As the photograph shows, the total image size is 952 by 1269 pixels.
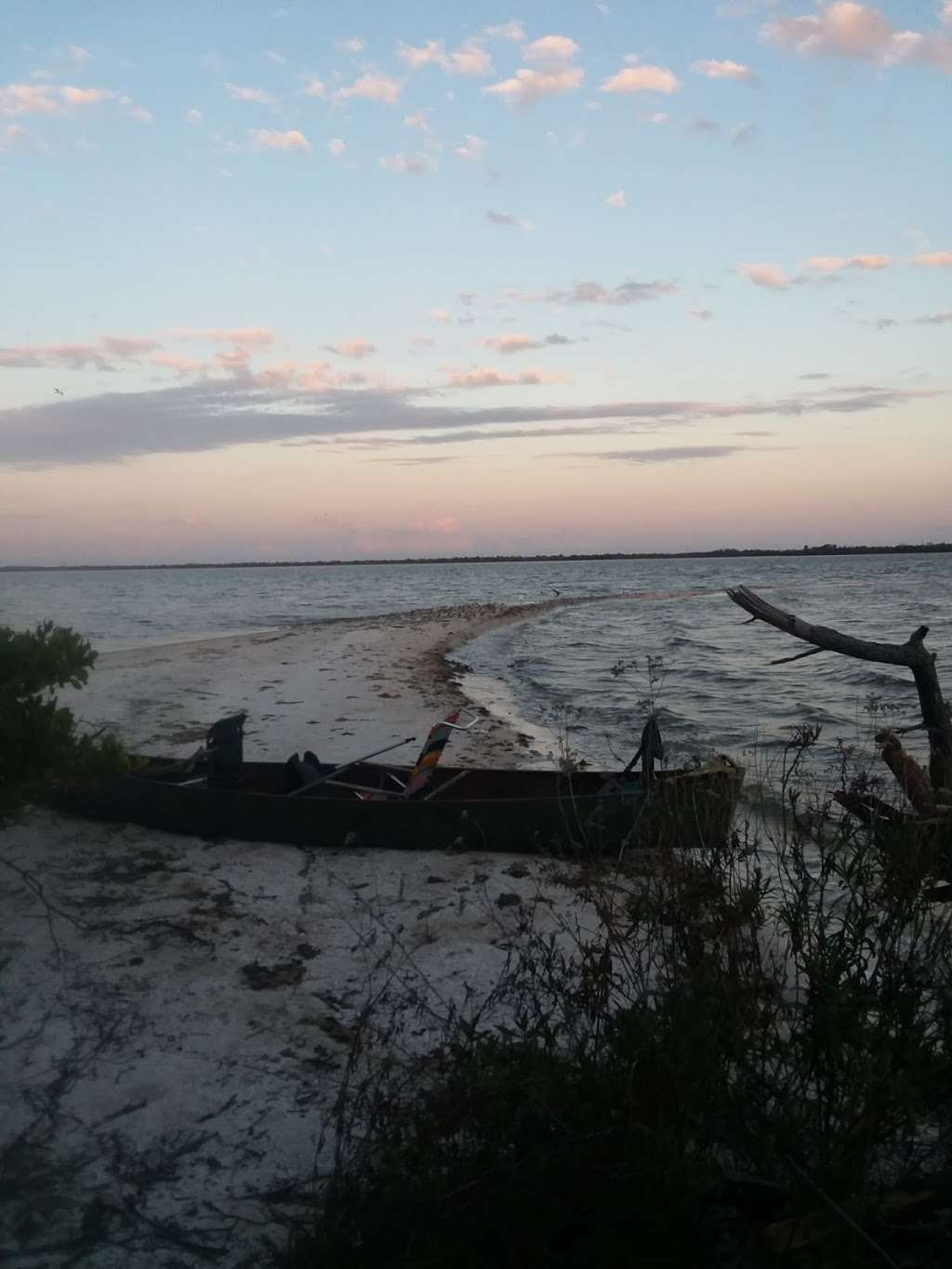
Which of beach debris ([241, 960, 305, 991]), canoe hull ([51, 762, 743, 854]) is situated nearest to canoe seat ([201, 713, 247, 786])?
canoe hull ([51, 762, 743, 854])

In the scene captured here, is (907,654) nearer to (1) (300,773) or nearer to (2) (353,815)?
(2) (353,815)

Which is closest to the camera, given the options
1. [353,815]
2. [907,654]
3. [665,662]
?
[907,654]

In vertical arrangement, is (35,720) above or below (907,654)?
below

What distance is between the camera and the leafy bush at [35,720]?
5.88 metres

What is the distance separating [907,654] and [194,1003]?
4.68 metres

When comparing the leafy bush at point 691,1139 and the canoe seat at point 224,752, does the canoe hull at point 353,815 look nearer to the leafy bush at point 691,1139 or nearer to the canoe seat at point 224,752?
the canoe seat at point 224,752

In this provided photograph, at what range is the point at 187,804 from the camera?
24.7 feet

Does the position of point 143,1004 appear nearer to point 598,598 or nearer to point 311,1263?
point 311,1263

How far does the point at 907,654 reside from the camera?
6.09m

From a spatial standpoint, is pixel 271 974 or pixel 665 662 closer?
pixel 271 974

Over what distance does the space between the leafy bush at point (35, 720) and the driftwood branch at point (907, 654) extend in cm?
423

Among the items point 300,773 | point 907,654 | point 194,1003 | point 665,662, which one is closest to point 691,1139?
point 194,1003

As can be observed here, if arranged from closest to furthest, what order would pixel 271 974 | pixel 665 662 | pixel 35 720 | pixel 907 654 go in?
pixel 271 974 → pixel 35 720 → pixel 907 654 → pixel 665 662

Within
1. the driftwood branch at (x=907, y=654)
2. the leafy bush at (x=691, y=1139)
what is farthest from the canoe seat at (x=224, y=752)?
the leafy bush at (x=691, y=1139)
